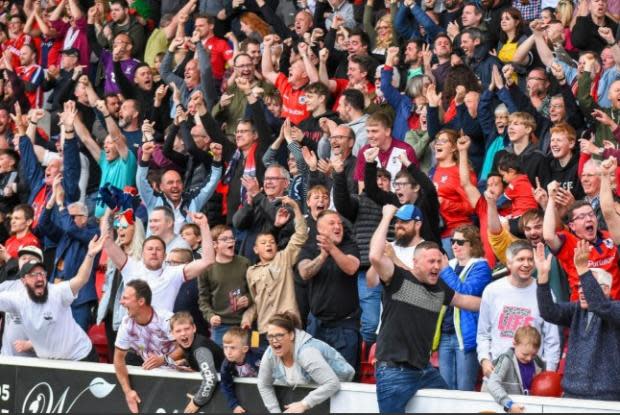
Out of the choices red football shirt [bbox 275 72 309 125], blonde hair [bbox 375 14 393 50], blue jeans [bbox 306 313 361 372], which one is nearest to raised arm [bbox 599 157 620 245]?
blue jeans [bbox 306 313 361 372]

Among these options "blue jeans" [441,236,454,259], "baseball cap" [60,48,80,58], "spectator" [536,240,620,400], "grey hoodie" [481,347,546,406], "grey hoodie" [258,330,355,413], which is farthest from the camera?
"baseball cap" [60,48,80,58]

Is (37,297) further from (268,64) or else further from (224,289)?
(268,64)

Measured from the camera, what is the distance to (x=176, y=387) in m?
12.2

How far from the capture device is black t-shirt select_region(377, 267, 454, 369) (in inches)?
424

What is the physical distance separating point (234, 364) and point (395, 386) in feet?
5.11

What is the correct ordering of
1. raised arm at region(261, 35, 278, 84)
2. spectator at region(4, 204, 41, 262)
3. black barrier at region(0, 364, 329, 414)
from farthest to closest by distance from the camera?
raised arm at region(261, 35, 278, 84) → spectator at region(4, 204, 41, 262) → black barrier at region(0, 364, 329, 414)

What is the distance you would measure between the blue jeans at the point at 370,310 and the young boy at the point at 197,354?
127 cm

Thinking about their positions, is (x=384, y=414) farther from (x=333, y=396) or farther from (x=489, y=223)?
(x=489, y=223)

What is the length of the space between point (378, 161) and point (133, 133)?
4.25 metres

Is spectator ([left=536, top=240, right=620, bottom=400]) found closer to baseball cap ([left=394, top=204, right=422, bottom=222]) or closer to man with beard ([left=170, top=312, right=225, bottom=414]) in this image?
baseball cap ([left=394, top=204, right=422, bottom=222])

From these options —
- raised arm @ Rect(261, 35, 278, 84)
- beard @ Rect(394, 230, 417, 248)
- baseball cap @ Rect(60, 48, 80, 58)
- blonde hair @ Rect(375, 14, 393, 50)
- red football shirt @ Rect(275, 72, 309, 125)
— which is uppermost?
baseball cap @ Rect(60, 48, 80, 58)

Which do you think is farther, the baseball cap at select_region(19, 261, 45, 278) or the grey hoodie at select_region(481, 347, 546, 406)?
the baseball cap at select_region(19, 261, 45, 278)

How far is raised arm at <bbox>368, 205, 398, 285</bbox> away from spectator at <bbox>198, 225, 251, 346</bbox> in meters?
2.60

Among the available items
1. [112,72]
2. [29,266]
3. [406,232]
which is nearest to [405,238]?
[406,232]
